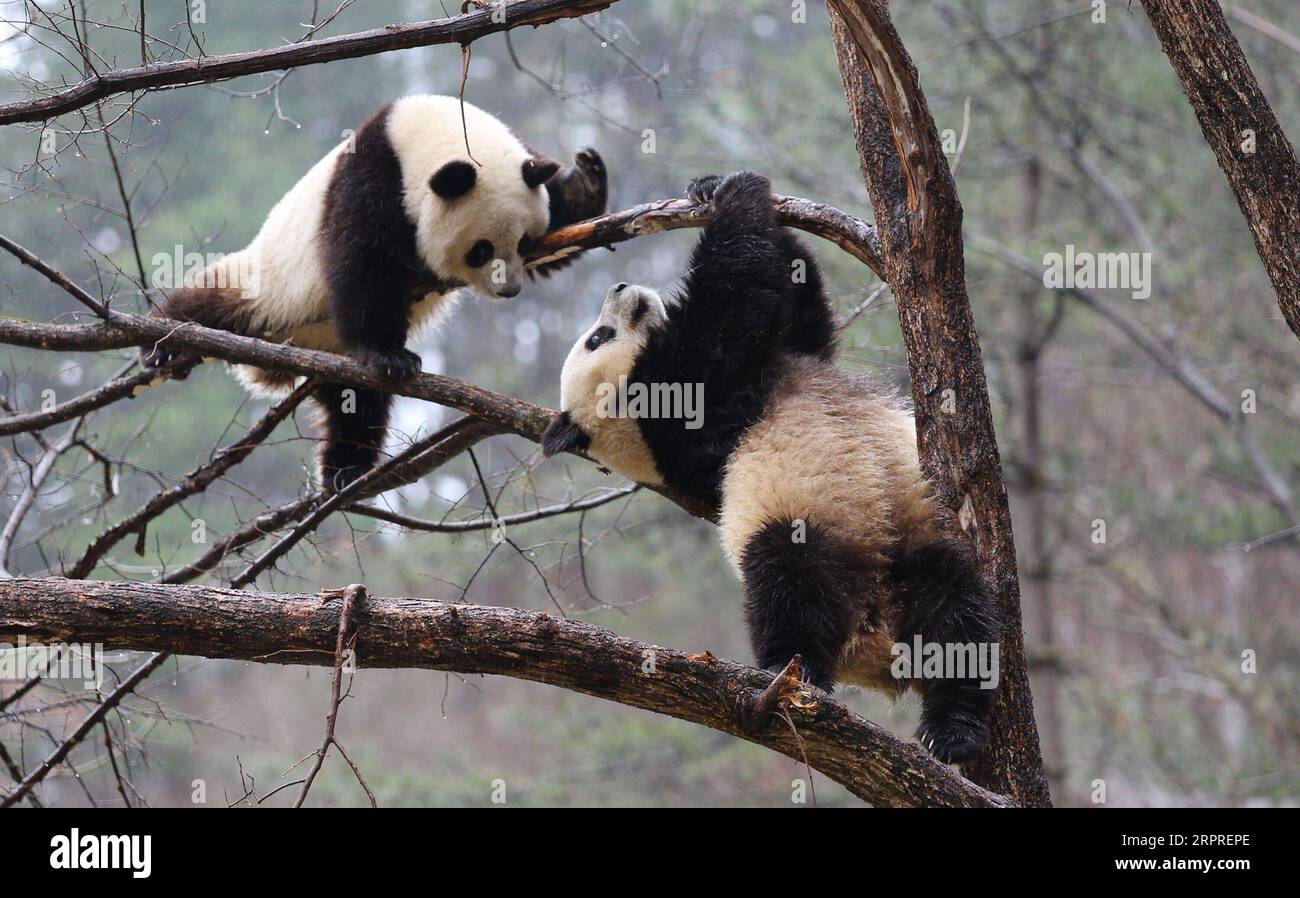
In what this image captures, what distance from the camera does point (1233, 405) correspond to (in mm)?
10984

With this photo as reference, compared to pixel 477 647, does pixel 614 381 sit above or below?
above

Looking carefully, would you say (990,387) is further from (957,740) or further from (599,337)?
(957,740)

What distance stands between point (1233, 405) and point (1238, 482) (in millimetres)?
792

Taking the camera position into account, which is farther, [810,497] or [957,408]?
[810,497]

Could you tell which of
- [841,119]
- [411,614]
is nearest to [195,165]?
[841,119]

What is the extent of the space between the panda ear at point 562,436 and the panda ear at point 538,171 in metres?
1.53

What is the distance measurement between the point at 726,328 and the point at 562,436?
0.84 meters

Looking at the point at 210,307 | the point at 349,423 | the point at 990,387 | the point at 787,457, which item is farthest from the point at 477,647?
the point at 990,387

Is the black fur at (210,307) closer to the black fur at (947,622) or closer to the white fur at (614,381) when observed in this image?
the white fur at (614,381)

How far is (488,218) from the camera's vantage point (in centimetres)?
598

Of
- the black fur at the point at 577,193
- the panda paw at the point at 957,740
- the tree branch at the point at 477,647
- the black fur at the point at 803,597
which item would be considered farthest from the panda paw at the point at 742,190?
the panda paw at the point at 957,740

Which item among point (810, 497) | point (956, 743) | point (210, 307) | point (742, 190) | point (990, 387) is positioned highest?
point (990, 387)

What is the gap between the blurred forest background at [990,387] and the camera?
8984mm
